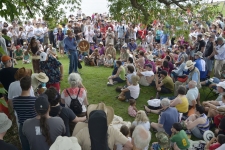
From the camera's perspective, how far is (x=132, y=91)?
309 inches

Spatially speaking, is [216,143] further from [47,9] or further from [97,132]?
[47,9]

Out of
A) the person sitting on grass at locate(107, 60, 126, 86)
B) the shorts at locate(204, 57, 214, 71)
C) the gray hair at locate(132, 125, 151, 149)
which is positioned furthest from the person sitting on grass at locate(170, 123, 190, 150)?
the shorts at locate(204, 57, 214, 71)

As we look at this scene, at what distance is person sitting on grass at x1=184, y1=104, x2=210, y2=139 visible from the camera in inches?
226

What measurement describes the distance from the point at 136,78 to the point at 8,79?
3.57m

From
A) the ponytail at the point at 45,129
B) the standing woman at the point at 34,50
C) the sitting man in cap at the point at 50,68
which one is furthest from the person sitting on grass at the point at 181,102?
the standing woman at the point at 34,50

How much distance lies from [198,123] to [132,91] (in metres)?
2.52

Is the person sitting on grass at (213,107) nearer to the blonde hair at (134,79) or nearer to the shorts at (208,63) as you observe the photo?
the blonde hair at (134,79)

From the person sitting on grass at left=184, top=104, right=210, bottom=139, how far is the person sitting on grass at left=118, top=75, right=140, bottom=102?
2.20 meters

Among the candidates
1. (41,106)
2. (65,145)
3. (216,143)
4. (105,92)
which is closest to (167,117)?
(216,143)

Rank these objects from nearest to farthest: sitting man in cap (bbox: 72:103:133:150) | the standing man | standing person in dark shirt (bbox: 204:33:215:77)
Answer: sitting man in cap (bbox: 72:103:133:150) → the standing man → standing person in dark shirt (bbox: 204:33:215:77)

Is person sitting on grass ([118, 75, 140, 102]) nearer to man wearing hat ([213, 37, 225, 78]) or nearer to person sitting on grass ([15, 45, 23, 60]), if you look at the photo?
man wearing hat ([213, 37, 225, 78])

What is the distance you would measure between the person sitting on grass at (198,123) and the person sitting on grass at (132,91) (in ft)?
7.21

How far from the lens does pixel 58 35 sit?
15.9m

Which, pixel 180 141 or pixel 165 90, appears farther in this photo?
pixel 165 90
